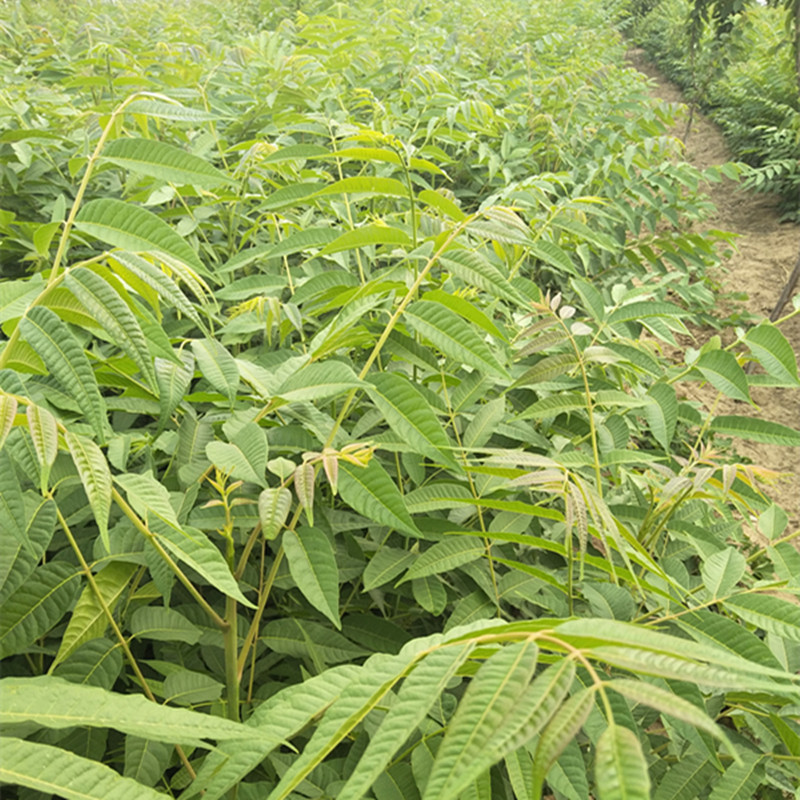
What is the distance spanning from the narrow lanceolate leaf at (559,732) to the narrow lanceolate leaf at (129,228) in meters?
0.72

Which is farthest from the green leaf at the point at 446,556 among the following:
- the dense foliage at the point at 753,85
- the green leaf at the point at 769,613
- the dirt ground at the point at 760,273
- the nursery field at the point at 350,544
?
the dense foliage at the point at 753,85

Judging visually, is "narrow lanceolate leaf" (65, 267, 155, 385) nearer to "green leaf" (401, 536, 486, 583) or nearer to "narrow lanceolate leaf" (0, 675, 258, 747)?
"narrow lanceolate leaf" (0, 675, 258, 747)

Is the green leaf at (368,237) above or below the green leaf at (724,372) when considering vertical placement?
above

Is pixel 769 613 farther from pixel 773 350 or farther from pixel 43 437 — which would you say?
pixel 43 437

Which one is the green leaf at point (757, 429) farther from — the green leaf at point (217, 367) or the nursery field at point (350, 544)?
the green leaf at point (217, 367)

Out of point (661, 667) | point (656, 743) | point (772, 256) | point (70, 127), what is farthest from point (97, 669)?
point (772, 256)

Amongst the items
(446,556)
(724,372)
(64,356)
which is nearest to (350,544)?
(446,556)

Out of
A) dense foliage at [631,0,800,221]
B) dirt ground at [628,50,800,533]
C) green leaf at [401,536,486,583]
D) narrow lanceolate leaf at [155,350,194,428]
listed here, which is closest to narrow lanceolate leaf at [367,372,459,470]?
green leaf at [401,536,486,583]

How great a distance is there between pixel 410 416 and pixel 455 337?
0.48 ft

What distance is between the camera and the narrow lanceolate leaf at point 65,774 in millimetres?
492

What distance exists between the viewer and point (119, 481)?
0.74 meters

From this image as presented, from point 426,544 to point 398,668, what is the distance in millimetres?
571

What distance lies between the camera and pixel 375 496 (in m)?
0.84

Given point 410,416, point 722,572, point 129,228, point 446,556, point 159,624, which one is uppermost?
point 129,228
